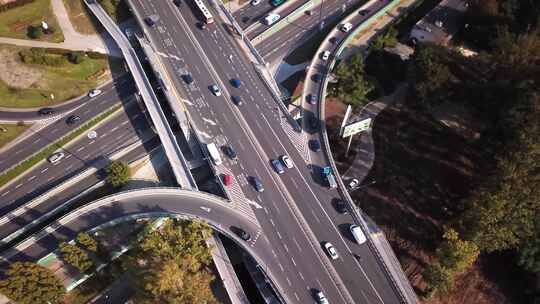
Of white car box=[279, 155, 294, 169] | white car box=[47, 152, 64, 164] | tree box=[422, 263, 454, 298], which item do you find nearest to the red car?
white car box=[279, 155, 294, 169]

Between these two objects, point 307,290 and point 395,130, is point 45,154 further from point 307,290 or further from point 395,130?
point 395,130

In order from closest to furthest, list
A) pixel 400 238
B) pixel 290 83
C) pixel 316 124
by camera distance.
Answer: pixel 400 238 < pixel 316 124 < pixel 290 83

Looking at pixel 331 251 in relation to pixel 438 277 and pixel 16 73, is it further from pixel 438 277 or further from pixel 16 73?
pixel 16 73

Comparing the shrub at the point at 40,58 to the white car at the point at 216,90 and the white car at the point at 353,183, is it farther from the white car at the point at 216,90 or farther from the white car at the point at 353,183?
the white car at the point at 353,183

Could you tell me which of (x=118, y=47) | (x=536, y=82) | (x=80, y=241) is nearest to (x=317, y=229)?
(x=80, y=241)

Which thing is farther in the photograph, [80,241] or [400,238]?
[400,238]

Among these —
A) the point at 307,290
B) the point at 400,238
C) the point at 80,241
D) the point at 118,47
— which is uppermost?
the point at 118,47

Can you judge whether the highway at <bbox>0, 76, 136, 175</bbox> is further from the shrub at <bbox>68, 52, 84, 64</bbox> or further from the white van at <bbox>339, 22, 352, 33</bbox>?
the white van at <bbox>339, 22, 352, 33</bbox>

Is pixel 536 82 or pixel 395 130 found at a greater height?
pixel 536 82
